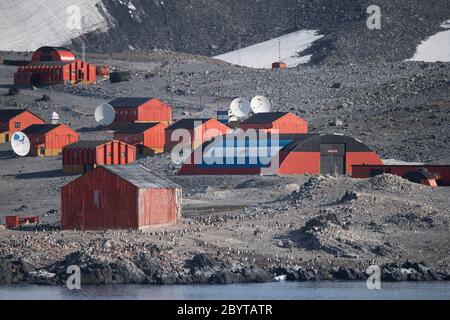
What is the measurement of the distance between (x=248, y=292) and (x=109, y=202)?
425 inches

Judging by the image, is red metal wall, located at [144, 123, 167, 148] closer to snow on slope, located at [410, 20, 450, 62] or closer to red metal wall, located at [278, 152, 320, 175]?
red metal wall, located at [278, 152, 320, 175]

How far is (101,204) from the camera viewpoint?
69.8 meters

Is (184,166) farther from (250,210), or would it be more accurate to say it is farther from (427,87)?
(427,87)

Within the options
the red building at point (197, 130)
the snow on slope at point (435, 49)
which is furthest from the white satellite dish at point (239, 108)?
the snow on slope at point (435, 49)

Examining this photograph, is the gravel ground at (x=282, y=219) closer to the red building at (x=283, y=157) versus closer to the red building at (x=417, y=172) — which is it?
the red building at (x=283, y=157)

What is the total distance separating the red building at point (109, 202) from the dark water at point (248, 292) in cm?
723

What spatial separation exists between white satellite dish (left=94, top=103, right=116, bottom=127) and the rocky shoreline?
125 ft

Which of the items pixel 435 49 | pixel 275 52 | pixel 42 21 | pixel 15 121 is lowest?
pixel 15 121

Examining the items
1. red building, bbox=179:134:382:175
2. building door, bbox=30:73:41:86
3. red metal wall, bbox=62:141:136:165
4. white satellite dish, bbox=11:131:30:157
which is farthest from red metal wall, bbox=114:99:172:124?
Result: building door, bbox=30:73:41:86

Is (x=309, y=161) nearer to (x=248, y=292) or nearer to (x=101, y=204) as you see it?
(x=101, y=204)

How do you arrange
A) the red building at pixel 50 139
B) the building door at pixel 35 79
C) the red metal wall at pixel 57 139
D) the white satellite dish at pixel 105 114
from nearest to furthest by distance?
the red building at pixel 50 139, the red metal wall at pixel 57 139, the white satellite dish at pixel 105 114, the building door at pixel 35 79

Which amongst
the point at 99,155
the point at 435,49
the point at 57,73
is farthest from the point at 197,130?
the point at 435,49

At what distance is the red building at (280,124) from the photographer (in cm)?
10038
